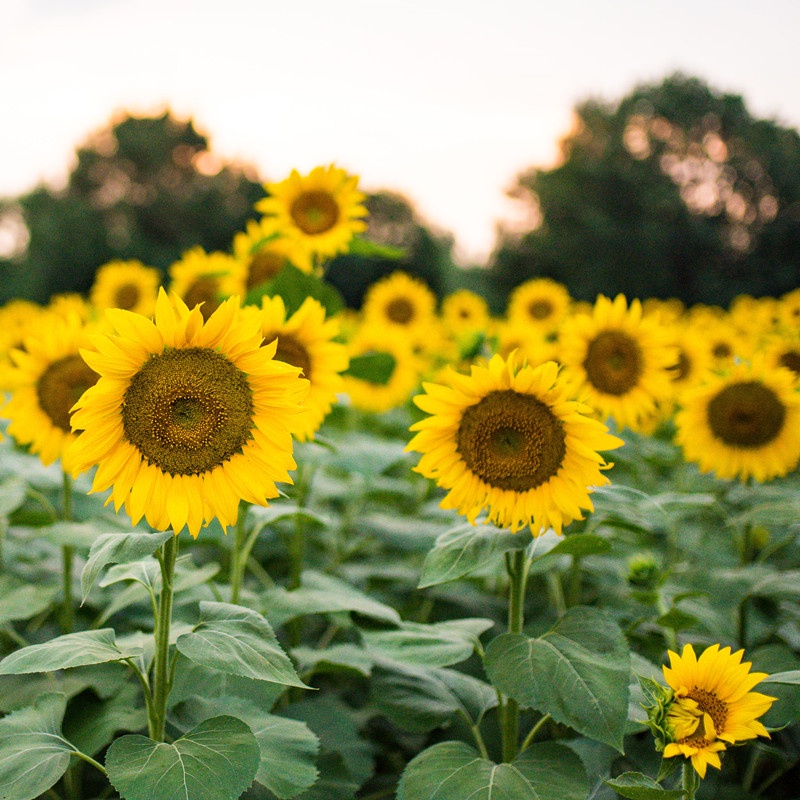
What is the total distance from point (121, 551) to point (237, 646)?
0.32m

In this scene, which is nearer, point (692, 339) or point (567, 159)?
point (692, 339)

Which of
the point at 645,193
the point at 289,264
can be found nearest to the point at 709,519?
the point at 289,264

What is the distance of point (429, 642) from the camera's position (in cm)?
212

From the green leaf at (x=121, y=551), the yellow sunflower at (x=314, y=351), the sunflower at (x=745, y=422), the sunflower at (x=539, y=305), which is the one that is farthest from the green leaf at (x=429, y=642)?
the sunflower at (x=539, y=305)

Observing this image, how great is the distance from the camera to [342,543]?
3.70 meters

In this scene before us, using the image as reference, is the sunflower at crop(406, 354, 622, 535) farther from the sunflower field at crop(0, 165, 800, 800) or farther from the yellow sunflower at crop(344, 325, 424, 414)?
the yellow sunflower at crop(344, 325, 424, 414)

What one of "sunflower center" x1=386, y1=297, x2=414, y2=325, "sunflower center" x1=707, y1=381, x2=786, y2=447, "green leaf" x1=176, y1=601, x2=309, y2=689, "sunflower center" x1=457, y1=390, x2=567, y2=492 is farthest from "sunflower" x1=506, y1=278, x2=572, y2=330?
"green leaf" x1=176, y1=601, x2=309, y2=689

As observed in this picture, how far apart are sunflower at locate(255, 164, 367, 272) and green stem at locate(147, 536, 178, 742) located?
1984 millimetres

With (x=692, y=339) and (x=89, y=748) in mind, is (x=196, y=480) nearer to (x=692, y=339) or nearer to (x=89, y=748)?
(x=89, y=748)

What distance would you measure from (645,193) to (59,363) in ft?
100

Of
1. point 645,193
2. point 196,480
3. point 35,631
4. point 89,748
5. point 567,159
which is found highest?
point 567,159

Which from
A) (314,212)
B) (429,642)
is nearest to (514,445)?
(429,642)

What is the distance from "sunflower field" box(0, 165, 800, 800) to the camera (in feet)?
5.65

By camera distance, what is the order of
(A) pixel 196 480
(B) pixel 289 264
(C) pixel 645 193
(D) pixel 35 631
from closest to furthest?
(A) pixel 196 480
(D) pixel 35 631
(B) pixel 289 264
(C) pixel 645 193
